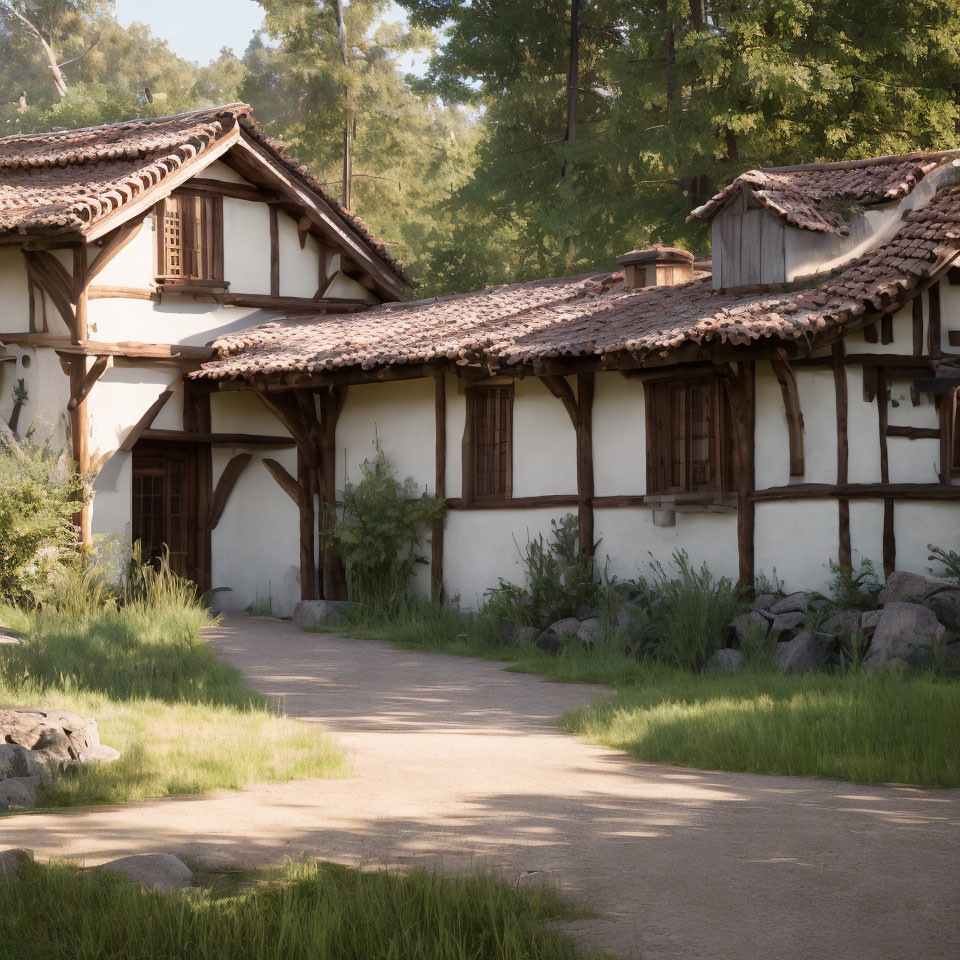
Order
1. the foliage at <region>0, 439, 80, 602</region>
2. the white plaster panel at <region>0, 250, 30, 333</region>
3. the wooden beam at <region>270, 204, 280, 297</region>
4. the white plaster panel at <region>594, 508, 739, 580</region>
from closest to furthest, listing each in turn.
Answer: the white plaster panel at <region>594, 508, 739, 580</region>
the foliage at <region>0, 439, 80, 602</region>
the white plaster panel at <region>0, 250, 30, 333</region>
the wooden beam at <region>270, 204, 280, 297</region>

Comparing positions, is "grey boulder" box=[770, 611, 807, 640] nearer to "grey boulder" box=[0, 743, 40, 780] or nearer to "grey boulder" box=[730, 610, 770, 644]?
"grey boulder" box=[730, 610, 770, 644]

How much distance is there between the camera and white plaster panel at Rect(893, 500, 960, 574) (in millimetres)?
13719

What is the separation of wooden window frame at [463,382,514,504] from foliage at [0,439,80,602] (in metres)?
4.94

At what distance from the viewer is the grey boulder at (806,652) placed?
1212cm

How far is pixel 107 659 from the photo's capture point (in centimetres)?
1177

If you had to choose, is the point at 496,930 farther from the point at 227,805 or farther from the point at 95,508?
the point at 95,508

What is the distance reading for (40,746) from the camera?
799 centimetres

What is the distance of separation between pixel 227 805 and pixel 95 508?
11.4 metres

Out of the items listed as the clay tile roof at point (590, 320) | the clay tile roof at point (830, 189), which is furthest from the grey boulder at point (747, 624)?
the clay tile roof at point (830, 189)

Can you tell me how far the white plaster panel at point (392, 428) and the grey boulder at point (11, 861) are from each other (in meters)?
12.1

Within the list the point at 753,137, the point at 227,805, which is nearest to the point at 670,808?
the point at 227,805

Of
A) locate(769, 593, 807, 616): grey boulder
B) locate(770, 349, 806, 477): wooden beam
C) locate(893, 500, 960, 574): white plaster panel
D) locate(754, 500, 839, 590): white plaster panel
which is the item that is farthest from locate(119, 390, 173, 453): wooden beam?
locate(893, 500, 960, 574): white plaster panel

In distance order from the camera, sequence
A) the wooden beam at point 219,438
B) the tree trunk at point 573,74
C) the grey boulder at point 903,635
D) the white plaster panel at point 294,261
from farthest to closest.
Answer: the tree trunk at point 573,74
the white plaster panel at point 294,261
the wooden beam at point 219,438
the grey boulder at point 903,635

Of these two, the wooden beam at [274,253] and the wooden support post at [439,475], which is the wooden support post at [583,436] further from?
the wooden beam at [274,253]
